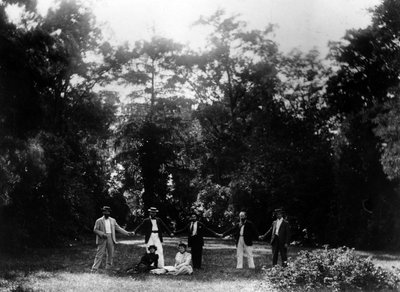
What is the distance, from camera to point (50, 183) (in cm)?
3334

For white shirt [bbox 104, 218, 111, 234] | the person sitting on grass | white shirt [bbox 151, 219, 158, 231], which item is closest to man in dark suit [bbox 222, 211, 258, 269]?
white shirt [bbox 151, 219, 158, 231]

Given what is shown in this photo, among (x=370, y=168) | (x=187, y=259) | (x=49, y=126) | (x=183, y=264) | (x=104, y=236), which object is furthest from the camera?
(x=49, y=126)

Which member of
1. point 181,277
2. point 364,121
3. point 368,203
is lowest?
point 181,277

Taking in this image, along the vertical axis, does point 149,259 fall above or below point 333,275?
below

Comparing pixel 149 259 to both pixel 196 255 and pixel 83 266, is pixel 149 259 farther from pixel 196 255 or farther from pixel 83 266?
pixel 83 266

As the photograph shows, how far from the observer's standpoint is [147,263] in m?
18.3

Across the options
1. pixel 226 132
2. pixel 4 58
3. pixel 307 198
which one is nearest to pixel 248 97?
pixel 226 132

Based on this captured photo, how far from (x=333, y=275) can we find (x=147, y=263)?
7022mm

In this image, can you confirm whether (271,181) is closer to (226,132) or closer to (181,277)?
(226,132)

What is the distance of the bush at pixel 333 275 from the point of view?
13125 millimetres

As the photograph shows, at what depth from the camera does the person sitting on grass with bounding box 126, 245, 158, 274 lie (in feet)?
59.0

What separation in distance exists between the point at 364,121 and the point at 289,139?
11.5m

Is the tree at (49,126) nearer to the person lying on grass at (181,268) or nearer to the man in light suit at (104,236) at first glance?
the man in light suit at (104,236)

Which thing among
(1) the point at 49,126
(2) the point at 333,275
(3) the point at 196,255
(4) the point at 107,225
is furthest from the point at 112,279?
(1) the point at 49,126
